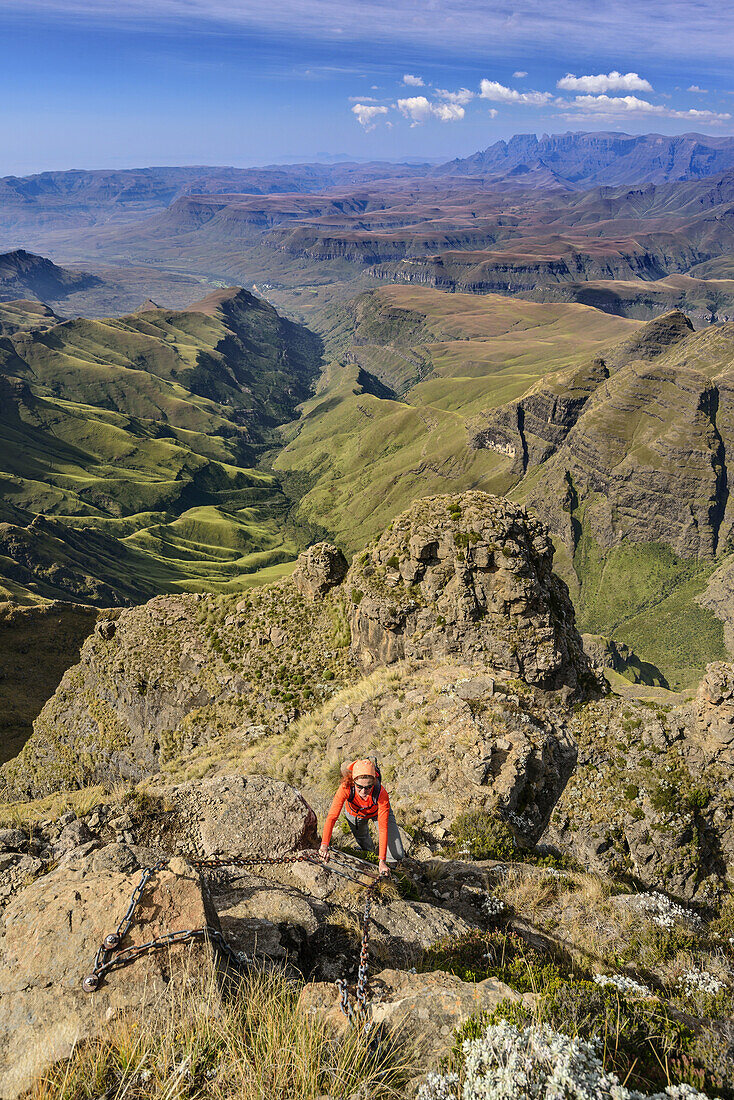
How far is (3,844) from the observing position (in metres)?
12.8

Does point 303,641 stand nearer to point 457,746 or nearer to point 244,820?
point 457,746

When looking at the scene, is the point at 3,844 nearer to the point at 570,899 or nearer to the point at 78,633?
the point at 570,899

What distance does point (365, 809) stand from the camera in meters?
11.7

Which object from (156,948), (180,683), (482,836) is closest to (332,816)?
(156,948)

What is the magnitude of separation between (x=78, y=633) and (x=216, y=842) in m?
73.1

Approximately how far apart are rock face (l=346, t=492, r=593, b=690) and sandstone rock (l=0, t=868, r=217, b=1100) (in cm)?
2124

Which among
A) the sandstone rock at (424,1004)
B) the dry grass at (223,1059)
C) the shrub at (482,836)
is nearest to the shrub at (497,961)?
the sandstone rock at (424,1004)

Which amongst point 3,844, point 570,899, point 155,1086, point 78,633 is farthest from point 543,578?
point 78,633

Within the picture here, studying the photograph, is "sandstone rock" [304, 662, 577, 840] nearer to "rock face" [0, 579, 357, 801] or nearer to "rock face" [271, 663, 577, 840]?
"rock face" [271, 663, 577, 840]

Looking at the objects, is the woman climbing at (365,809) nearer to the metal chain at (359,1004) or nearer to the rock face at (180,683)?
the metal chain at (359,1004)

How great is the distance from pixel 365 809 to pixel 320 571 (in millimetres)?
26295

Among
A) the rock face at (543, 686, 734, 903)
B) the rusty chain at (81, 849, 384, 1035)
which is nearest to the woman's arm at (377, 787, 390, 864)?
the rusty chain at (81, 849, 384, 1035)

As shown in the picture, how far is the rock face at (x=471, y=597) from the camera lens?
89.1 ft

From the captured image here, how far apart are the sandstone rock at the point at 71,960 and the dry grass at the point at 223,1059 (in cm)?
33
